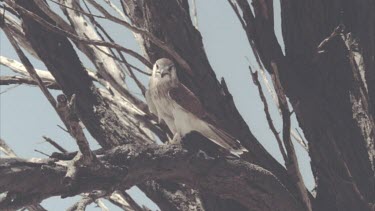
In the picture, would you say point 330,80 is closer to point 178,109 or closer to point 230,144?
point 230,144

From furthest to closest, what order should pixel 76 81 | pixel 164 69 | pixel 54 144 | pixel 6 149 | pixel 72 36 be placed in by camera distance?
pixel 6 149
pixel 164 69
pixel 54 144
pixel 76 81
pixel 72 36

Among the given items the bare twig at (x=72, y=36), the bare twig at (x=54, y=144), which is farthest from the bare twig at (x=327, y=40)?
the bare twig at (x=54, y=144)

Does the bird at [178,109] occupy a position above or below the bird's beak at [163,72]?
below

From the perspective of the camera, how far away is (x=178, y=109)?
4.18 m

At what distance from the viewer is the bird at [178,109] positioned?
3617mm

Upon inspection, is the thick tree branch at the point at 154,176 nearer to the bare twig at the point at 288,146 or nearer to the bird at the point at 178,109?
the bare twig at the point at 288,146

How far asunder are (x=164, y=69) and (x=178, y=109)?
264 mm

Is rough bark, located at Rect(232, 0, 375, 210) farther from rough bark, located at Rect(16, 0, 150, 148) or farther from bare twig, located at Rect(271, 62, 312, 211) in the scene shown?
rough bark, located at Rect(16, 0, 150, 148)

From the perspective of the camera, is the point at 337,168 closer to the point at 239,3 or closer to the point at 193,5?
the point at 239,3

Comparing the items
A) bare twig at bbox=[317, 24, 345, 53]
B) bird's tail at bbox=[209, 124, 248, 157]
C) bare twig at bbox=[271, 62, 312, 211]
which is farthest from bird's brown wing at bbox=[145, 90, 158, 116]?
bare twig at bbox=[271, 62, 312, 211]

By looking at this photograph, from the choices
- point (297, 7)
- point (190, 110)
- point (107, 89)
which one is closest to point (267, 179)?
point (190, 110)

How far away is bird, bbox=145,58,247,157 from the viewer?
142 inches

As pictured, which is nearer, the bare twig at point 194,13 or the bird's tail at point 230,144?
the bird's tail at point 230,144

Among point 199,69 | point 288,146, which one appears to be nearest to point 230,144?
point 199,69
